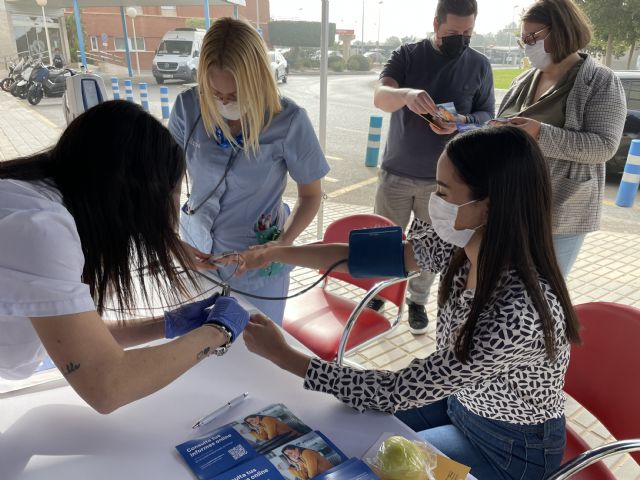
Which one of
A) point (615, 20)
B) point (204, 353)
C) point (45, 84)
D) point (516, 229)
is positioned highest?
point (615, 20)

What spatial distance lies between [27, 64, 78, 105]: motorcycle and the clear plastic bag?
5798 mm

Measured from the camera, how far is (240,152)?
162 cm

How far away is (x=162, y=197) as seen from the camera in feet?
3.30

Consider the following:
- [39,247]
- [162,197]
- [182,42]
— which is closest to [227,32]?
[162,197]

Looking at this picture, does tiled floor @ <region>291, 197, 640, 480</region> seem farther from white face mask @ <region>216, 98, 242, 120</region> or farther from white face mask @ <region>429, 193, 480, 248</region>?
white face mask @ <region>216, 98, 242, 120</region>

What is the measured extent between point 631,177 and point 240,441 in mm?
5732

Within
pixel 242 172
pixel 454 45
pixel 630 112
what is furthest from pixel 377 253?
pixel 630 112

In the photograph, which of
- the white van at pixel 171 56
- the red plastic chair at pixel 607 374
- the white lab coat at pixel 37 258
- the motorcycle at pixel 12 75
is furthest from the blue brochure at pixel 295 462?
the white van at pixel 171 56

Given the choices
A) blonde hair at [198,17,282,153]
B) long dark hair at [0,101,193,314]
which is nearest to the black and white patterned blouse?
long dark hair at [0,101,193,314]

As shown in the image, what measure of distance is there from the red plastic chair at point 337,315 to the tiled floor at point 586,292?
0.22 meters

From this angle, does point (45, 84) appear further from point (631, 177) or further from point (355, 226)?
point (631, 177)

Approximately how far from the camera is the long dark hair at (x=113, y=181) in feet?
3.05

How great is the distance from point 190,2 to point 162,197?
5.42m

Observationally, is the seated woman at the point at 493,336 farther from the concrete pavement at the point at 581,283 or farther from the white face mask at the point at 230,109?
the concrete pavement at the point at 581,283
